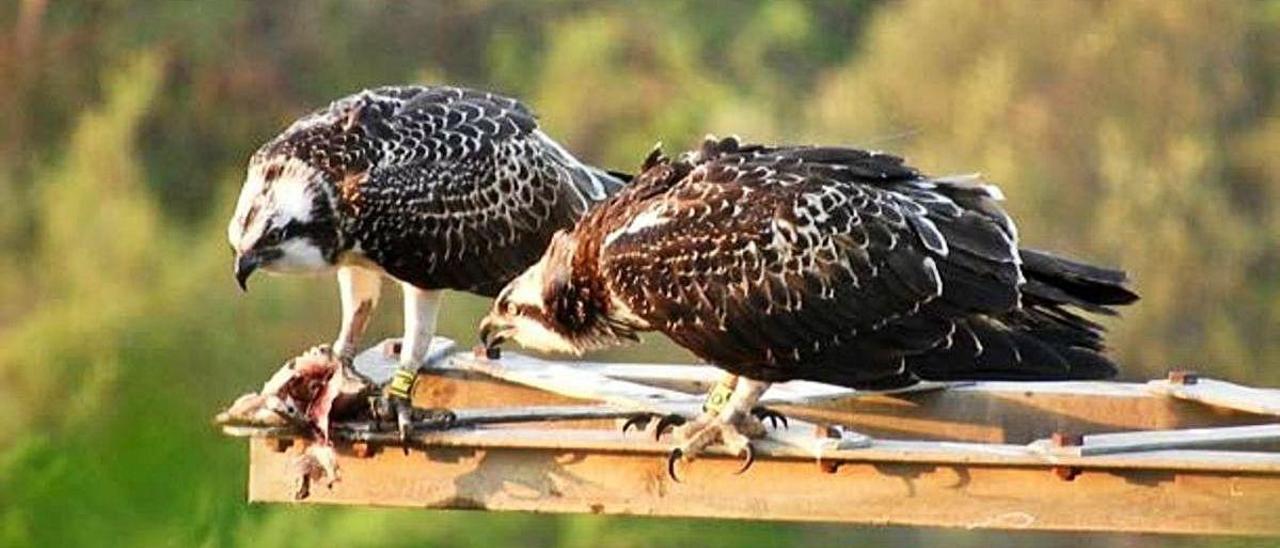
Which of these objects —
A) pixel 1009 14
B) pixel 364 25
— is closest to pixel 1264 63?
pixel 1009 14

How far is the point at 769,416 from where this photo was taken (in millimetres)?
3637

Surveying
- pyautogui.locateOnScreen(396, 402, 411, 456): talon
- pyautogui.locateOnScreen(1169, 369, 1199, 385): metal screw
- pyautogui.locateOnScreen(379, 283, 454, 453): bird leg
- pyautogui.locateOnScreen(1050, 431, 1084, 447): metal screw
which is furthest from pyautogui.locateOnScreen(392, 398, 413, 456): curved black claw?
pyautogui.locateOnScreen(1169, 369, 1199, 385): metal screw

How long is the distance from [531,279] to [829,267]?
0.47 m

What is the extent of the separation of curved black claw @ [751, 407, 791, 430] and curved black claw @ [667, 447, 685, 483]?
173mm

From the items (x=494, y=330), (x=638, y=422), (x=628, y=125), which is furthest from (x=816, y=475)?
(x=628, y=125)

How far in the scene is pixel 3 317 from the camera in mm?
5781

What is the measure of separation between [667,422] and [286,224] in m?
0.71

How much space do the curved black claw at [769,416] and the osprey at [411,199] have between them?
0.55m

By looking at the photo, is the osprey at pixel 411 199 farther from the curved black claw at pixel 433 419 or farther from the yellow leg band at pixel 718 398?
the yellow leg band at pixel 718 398

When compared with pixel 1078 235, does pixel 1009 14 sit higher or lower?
higher

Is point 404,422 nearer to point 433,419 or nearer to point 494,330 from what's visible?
point 433,419

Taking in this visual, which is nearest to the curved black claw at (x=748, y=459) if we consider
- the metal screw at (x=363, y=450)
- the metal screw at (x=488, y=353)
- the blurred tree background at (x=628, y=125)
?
the metal screw at (x=363, y=450)

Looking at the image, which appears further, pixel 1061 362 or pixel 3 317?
pixel 3 317

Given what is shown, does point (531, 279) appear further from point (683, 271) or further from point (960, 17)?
point (960, 17)
